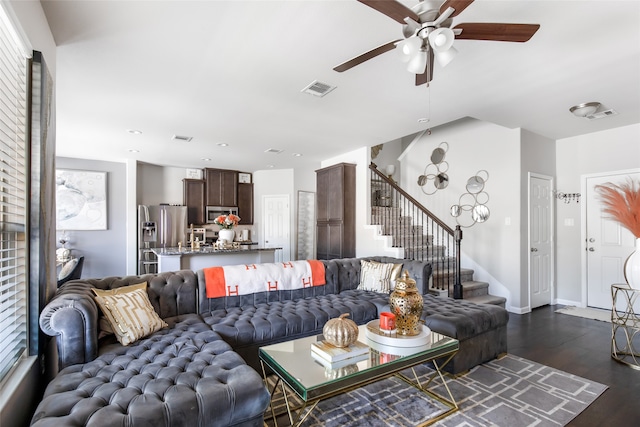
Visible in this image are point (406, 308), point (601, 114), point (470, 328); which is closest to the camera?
point (406, 308)

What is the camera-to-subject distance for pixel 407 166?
6527 mm

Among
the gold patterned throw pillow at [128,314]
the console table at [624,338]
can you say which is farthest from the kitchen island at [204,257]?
the console table at [624,338]

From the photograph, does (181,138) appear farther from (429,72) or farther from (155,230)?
(429,72)

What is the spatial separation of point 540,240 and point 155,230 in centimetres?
708

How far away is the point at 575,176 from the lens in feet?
16.2

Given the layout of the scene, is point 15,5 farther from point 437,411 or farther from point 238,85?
point 437,411

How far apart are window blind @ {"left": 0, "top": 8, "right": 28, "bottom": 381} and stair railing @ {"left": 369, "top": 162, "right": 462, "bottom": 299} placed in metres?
4.36

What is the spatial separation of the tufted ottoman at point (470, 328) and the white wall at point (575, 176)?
2.98 metres

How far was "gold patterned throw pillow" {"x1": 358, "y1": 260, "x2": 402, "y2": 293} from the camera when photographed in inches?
144

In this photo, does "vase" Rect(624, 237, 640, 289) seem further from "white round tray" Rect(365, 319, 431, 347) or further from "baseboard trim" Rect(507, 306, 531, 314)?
"white round tray" Rect(365, 319, 431, 347)

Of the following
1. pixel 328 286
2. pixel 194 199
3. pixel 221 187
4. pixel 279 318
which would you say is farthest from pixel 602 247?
pixel 194 199

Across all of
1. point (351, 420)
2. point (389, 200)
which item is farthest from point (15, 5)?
point (389, 200)

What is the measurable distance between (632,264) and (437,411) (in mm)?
2373

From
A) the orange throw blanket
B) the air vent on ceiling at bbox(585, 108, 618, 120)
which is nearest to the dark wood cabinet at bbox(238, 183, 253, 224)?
the orange throw blanket
